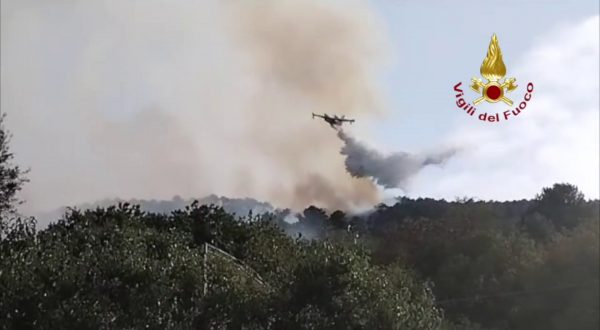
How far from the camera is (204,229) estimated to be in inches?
1537

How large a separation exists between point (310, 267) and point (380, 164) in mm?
12100

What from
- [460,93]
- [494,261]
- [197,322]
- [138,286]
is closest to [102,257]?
[138,286]

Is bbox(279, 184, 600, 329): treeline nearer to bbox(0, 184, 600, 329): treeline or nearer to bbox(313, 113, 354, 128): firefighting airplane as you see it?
bbox(0, 184, 600, 329): treeline

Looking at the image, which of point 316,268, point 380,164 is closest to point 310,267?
point 316,268

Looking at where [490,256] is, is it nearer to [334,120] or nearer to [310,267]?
[334,120]

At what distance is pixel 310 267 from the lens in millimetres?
25047

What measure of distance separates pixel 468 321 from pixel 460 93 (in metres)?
16.6

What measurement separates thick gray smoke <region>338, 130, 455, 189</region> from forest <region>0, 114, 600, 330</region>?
1625mm

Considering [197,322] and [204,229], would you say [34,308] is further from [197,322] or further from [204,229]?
[204,229]

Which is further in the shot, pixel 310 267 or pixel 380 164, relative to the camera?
pixel 380 164

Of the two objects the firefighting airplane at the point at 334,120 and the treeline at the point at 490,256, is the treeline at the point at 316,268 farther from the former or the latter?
the firefighting airplane at the point at 334,120

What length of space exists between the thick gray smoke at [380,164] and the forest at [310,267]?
162 cm

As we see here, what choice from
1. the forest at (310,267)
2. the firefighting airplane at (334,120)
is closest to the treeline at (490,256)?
the forest at (310,267)

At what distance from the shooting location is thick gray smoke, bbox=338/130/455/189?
34.8 meters
